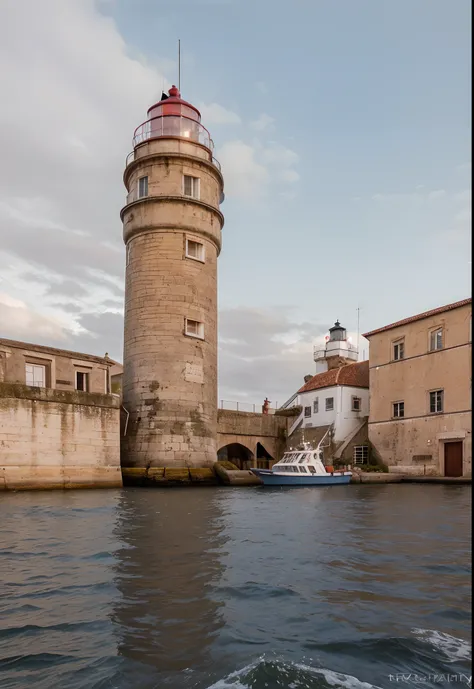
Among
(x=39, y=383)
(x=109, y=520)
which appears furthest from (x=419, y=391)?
(x=109, y=520)

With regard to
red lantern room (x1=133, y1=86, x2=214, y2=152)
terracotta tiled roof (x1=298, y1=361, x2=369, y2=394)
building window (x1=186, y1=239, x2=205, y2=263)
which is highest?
red lantern room (x1=133, y1=86, x2=214, y2=152)

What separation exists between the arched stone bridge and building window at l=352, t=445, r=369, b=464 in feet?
20.0

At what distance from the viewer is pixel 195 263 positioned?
29.3m

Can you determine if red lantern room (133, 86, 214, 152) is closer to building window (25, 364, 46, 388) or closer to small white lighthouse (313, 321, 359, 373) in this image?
building window (25, 364, 46, 388)

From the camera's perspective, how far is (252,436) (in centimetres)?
3978

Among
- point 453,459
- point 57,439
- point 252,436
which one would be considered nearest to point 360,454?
point 252,436

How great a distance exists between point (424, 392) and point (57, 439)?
71.0 ft

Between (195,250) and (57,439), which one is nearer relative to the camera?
(57,439)

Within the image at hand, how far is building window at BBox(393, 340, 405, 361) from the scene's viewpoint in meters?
35.8

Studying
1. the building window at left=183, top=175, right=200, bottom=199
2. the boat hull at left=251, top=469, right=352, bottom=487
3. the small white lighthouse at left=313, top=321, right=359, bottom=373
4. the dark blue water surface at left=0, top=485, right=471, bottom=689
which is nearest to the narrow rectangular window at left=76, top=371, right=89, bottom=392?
the boat hull at left=251, top=469, right=352, bottom=487

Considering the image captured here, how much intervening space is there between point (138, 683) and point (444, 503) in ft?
53.6

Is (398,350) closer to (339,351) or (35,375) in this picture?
(339,351)

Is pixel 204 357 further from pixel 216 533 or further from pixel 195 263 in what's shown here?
pixel 216 533

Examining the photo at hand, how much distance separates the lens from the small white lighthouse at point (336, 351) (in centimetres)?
5497
